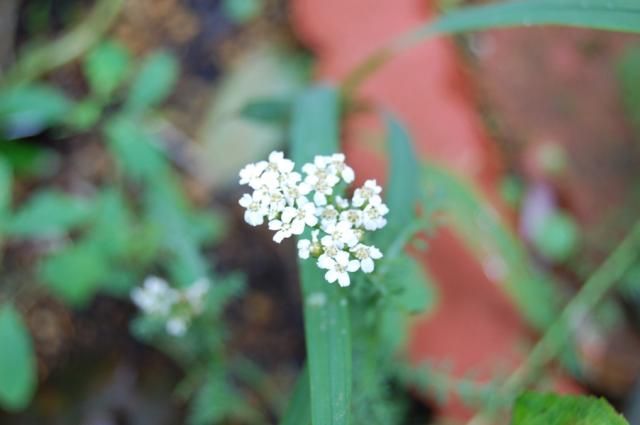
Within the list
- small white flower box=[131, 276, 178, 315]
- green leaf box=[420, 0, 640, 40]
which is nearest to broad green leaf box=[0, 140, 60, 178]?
small white flower box=[131, 276, 178, 315]

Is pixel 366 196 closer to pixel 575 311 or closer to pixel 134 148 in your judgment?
pixel 134 148

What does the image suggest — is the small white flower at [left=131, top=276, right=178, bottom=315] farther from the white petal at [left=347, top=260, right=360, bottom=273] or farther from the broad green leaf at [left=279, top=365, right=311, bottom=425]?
the white petal at [left=347, top=260, right=360, bottom=273]

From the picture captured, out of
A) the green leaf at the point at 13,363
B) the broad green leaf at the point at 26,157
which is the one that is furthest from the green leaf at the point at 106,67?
the green leaf at the point at 13,363

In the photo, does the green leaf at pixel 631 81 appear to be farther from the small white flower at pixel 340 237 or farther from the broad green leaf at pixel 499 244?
the small white flower at pixel 340 237

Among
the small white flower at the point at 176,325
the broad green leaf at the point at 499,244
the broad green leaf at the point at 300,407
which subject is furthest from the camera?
the broad green leaf at the point at 499,244

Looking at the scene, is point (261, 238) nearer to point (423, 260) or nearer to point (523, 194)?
point (423, 260)

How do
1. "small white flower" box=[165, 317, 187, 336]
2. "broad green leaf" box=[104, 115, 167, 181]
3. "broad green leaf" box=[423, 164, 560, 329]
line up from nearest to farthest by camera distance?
"small white flower" box=[165, 317, 187, 336] < "broad green leaf" box=[104, 115, 167, 181] < "broad green leaf" box=[423, 164, 560, 329]

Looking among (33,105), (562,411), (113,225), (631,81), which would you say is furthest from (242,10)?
(562,411)
